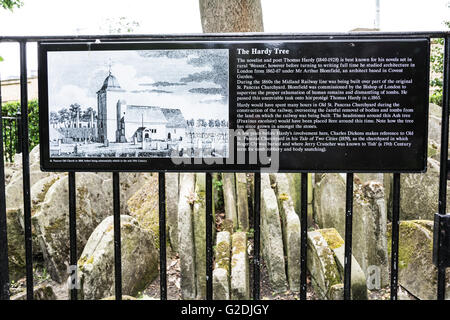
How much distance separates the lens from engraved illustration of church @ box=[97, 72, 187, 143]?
2.45 meters

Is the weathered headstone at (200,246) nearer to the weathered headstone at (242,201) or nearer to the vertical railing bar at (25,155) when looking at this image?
the weathered headstone at (242,201)

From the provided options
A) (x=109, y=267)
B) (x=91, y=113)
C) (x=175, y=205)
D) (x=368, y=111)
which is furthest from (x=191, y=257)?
(x=368, y=111)

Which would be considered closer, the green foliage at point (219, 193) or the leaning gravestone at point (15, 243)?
the leaning gravestone at point (15, 243)

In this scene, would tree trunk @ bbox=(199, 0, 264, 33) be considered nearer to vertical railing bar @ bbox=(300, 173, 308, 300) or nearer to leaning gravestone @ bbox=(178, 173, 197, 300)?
leaning gravestone @ bbox=(178, 173, 197, 300)

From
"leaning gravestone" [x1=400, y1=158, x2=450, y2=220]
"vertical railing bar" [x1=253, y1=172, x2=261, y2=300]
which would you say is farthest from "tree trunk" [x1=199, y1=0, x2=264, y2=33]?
"vertical railing bar" [x1=253, y1=172, x2=261, y2=300]

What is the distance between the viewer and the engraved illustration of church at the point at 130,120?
245 centimetres

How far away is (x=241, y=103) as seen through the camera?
2416 millimetres

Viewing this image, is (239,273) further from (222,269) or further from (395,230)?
(395,230)

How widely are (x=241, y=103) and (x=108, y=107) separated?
A: 0.81 metres

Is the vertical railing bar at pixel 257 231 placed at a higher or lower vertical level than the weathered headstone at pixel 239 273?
higher

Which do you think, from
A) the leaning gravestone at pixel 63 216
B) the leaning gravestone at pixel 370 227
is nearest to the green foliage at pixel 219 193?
the leaning gravestone at pixel 63 216

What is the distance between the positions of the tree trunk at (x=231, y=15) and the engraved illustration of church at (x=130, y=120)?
133 inches
